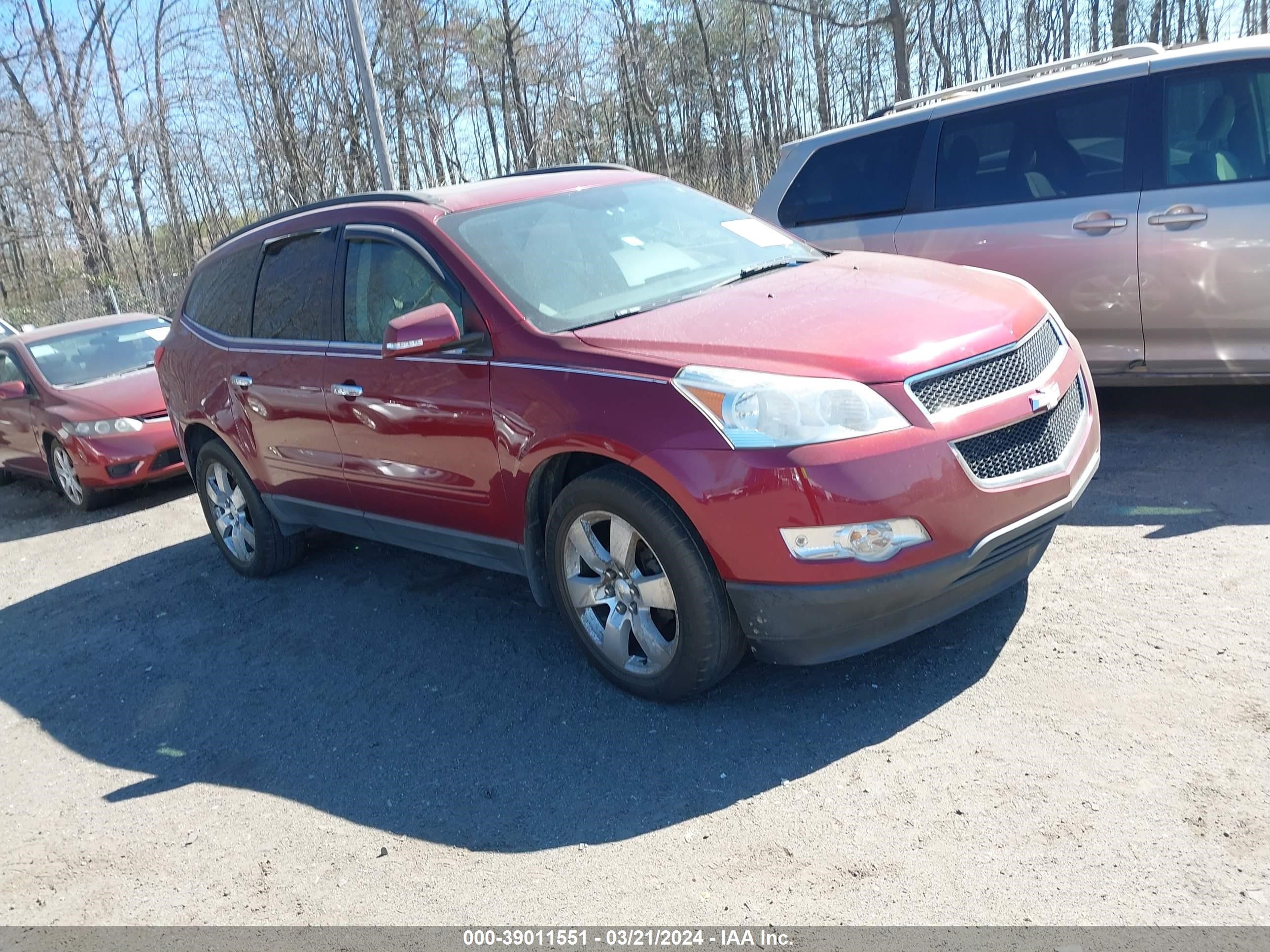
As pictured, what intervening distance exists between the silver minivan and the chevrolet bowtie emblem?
7.50ft

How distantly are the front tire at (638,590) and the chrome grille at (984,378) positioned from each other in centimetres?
88

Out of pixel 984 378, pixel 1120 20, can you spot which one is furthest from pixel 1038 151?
pixel 1120 20

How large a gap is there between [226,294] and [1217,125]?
5351mm

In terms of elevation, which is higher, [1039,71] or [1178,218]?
[1039,71]

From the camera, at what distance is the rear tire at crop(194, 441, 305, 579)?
19.2 feet

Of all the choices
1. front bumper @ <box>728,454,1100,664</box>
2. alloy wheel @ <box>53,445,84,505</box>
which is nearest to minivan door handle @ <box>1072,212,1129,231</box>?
front bumper @ <box>728,454,1100,664</box>

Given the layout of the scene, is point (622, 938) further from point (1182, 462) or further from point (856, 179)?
point (856, 179)

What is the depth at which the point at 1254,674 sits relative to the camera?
11.0 ft

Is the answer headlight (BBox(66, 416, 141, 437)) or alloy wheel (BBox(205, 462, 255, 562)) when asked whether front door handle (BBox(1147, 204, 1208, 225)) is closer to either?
alloy wheel (BBox(205, 462, 255, 562))

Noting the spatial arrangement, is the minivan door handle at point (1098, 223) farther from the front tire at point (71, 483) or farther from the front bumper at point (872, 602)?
the front tire at point (71, 483)

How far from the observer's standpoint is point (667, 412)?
133 inches

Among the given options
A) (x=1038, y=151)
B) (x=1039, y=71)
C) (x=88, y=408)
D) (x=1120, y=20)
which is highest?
(x=1120, y=20)

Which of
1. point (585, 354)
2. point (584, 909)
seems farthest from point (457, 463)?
point (584, 909)

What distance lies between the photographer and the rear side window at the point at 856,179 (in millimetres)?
6445
